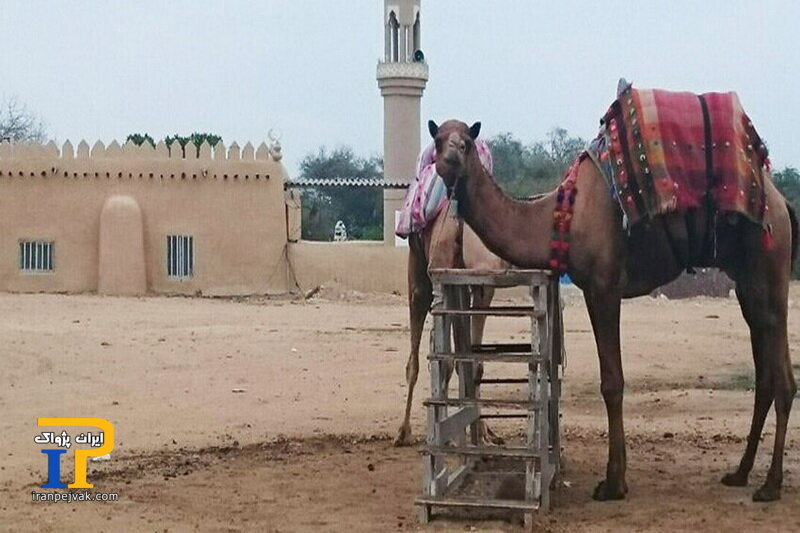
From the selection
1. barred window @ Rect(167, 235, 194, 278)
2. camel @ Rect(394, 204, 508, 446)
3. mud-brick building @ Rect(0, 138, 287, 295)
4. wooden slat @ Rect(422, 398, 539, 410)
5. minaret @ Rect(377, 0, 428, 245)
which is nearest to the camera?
wooden slat @ Rect(422, 398, 539, 410)

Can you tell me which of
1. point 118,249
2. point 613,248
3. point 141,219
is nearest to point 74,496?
point 613,248

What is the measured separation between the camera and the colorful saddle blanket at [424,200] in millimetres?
9961

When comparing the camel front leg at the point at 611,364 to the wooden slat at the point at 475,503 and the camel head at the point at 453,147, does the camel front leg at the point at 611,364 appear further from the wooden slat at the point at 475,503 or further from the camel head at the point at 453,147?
the camel head at the point at 453,147

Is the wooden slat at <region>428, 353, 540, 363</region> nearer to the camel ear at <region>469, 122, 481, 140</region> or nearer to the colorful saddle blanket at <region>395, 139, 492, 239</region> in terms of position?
the camel ear at <region>469, 122, 481, 140</region>

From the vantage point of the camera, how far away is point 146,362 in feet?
52.9

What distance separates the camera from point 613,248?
24.8 ft

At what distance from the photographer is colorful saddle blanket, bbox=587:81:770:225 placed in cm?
745

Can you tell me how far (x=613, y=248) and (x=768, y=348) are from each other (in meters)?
1.42

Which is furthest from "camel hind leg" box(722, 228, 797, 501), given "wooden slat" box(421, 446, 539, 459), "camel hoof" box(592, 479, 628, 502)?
"wooden slat" box(421, 446, 539, 459)

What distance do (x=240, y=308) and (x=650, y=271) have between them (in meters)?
21.0

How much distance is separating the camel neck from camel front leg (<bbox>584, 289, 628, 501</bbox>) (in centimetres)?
42

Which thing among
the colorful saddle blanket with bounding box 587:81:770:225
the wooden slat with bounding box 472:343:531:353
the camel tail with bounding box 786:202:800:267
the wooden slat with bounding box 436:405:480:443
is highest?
the colorful saddle blanket with bounding box 587:81:770:225

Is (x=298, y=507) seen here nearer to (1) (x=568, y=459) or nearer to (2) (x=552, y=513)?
(2) (x=552, y=513)

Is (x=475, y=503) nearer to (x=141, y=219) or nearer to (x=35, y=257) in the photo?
(x=141, y=219)
